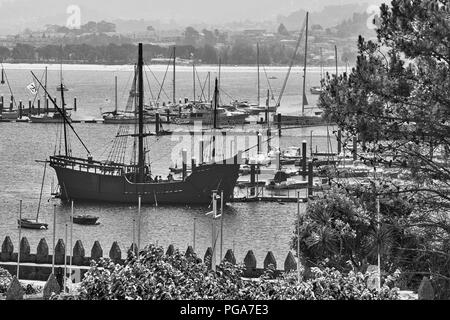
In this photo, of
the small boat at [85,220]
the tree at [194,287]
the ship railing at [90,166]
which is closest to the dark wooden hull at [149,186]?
the ship railing at [90,166]

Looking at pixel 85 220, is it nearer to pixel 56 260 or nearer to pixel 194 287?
pixel 56 260

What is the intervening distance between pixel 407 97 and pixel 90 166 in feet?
141

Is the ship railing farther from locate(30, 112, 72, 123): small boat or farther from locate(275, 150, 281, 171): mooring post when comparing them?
locate(30, 112, 72, 123): small boat

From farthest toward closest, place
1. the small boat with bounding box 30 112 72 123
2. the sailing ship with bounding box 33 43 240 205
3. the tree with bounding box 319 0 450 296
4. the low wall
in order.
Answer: the small boat with bounding box 30 112 72 123
the sailing ship with bounding box 33 43 240 205
the low wall
the tree with bounding box 319 0 450 296

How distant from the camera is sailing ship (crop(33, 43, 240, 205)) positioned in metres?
67.4

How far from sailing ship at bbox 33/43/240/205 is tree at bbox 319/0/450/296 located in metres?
38.1

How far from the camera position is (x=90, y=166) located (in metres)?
69.3

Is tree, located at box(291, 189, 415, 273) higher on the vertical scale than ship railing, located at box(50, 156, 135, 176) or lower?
higher

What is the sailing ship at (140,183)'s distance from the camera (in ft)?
221

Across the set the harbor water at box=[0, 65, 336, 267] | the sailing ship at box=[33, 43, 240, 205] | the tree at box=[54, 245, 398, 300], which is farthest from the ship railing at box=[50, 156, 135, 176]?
the tree at box=[54, 245, 398, 300]

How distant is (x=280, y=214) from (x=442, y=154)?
114 feet

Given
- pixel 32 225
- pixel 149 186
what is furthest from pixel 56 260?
pixel 149 186

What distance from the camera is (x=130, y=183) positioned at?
68.5 m

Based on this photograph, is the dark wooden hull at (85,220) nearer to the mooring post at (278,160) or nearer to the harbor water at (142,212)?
the harbor water at (142,212)
